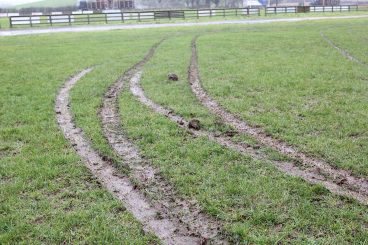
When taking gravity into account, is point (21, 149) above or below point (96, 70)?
below

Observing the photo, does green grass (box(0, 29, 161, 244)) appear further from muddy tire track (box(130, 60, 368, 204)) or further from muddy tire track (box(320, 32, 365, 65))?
muddy tire track (box(320, 32, 365, 65))

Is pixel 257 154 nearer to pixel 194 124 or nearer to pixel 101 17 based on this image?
pixel 194 124

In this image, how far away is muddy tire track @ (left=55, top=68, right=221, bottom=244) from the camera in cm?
A: 461

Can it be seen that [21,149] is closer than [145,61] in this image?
Yes

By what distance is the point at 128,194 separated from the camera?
5.53m

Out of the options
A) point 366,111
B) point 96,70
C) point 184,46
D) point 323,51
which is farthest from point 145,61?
point 366,111

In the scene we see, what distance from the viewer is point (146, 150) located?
6980 mm

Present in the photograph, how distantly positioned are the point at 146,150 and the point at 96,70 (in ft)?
28.1

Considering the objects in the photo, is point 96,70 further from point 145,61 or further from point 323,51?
point 323,51

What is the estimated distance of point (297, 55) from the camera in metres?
16.9

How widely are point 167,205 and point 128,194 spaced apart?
0.63 meters

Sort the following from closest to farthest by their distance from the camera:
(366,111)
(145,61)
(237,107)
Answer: (366,111) → (237,107) → (145,61)

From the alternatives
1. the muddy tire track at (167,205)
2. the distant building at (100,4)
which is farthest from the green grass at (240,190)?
the distant building at (100,4)

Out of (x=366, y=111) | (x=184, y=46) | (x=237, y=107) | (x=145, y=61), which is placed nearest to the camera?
(x=366, y=111)
